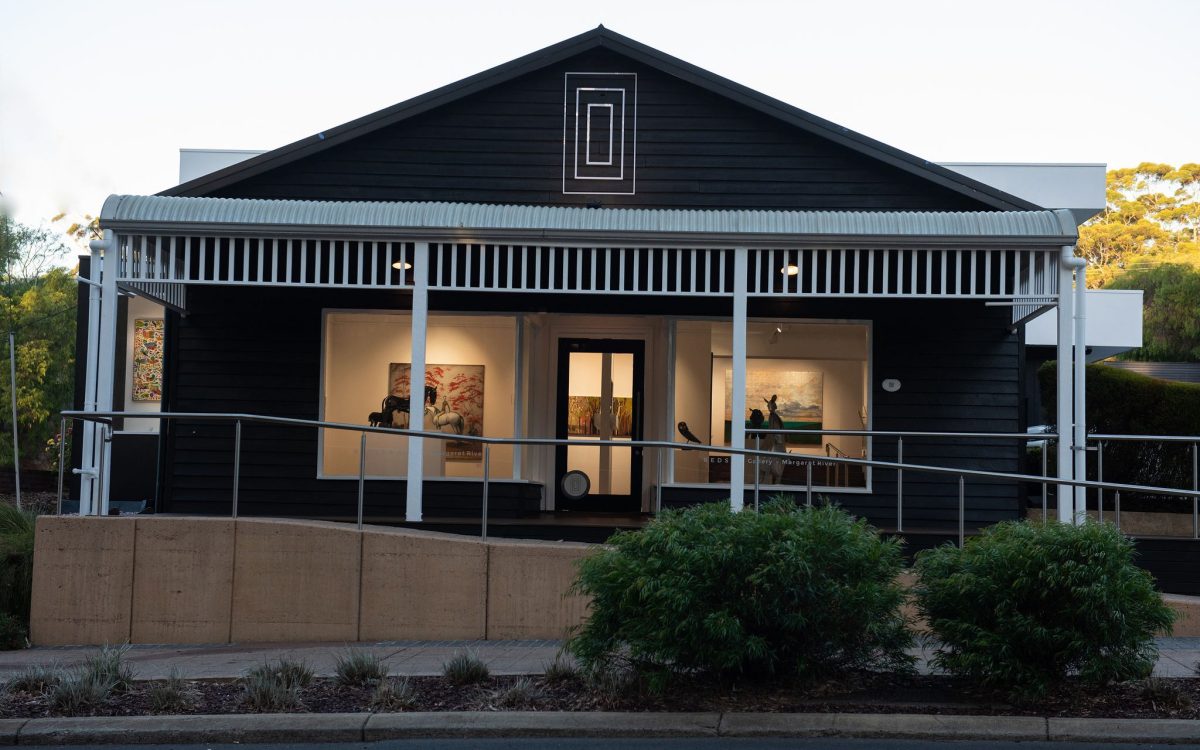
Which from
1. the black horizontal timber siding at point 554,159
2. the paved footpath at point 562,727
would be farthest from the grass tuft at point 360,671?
the black horizontal timber siding at point 554,159

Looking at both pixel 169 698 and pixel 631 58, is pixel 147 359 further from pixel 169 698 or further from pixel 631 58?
pixel 169 698

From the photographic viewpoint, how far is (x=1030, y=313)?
14.2 metres

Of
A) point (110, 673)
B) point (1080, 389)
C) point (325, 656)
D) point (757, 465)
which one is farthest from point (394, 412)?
point (1080, 389)

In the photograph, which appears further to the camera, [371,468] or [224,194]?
[224,194]

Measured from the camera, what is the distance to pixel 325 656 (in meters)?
9.74

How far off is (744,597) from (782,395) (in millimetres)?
7628

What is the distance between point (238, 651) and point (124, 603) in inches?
51.9

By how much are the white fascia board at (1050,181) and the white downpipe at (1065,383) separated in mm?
9286

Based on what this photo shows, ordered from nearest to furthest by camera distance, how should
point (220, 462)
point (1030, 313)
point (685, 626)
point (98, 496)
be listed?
point (685, 626) → point (98, 496) → point (220, 462) → point (1030, 313)

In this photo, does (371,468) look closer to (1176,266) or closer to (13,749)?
(13,749)

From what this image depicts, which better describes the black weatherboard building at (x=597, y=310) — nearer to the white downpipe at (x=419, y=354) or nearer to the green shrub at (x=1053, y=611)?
the white downpipe at (x=419, y=354)

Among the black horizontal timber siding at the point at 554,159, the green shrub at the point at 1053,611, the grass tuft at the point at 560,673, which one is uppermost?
the black horizontal timber siding at the point at 554,159

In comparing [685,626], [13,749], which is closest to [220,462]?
[13,749]

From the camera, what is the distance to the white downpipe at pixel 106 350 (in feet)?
37.2
